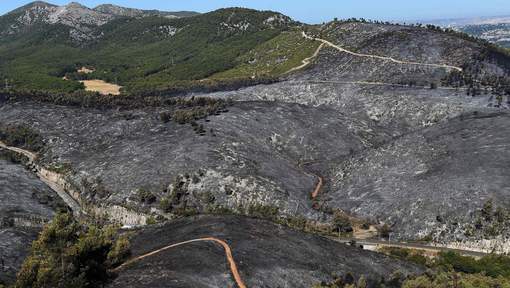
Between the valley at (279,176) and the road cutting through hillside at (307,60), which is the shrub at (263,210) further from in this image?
the road cutting through hillside at (307,60)

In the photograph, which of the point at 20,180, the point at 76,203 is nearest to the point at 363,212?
the point at 76,203

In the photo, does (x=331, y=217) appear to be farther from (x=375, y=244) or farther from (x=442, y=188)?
(x=442, y=188)

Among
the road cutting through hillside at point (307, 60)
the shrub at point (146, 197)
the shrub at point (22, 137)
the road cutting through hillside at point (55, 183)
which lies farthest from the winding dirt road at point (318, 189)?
the road cutting through hillside at point (307, 60)

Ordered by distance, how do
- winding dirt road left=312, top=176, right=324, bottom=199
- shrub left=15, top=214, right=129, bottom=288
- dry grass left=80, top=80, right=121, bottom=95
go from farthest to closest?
dry grass left=80, top=80, right=121, bottom=95
winding dirt road left=312, top=176, right=324, bottom=199
shrub left=15, top=214, right=129, bottom=288

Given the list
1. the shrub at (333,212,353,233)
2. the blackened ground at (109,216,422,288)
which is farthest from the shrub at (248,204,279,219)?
the blackened ground at (109,216,422,288)

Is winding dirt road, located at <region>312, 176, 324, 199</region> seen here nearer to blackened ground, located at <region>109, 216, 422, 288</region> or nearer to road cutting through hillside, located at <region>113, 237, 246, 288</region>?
Result: blackened ground, located at <region>109, 216, 422, 288</region>

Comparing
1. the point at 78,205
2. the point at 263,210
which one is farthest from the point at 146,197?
the point at 263,210
